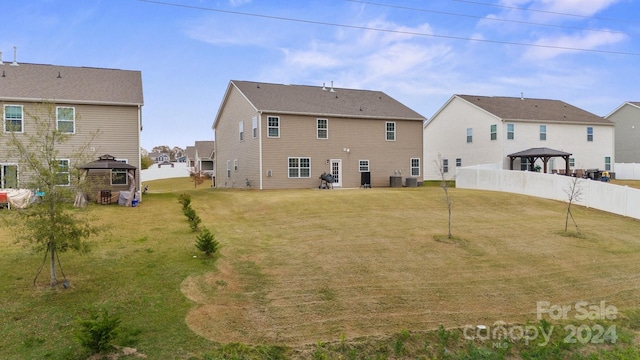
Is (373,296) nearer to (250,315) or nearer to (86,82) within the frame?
(250,315)

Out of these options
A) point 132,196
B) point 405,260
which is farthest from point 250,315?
point 132,196

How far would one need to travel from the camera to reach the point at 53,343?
6.40 m

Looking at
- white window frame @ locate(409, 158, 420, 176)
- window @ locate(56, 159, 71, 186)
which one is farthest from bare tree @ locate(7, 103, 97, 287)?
white window frame @ locate(409, 158, 420, 176)

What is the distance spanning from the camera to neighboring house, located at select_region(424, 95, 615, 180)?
3259cm

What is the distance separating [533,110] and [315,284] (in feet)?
108

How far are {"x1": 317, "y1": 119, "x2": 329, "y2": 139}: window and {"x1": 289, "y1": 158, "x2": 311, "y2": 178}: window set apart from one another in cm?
191

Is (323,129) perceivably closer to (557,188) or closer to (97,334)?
(557,188)

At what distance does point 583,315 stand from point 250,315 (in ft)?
23.4

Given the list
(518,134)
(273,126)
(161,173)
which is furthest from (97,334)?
(161,173)

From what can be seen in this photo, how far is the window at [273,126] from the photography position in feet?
84.8

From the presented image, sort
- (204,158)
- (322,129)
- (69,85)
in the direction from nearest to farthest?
(69,85), (322,129), (204,158)

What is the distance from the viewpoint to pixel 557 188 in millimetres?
21922

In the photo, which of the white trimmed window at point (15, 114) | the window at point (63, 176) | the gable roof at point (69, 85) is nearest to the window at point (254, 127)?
the gable roof at point (69, 85)

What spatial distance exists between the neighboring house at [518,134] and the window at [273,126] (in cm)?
1554
